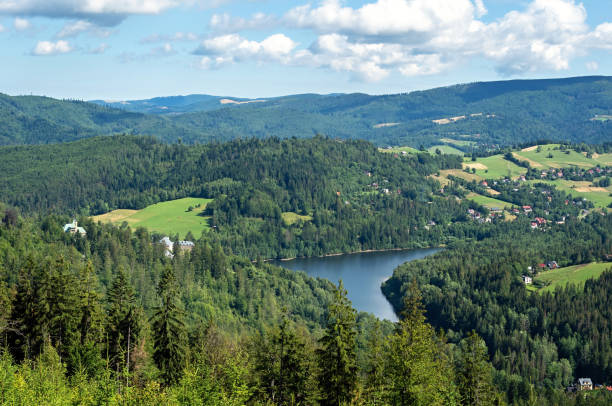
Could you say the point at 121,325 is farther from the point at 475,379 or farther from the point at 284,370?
the point at 475,379

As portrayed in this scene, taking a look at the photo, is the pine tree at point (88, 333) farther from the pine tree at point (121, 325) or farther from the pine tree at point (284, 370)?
the pine tree at point (284, 370)

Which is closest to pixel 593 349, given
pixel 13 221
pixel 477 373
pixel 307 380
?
pixel 477 373

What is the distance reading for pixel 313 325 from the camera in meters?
111

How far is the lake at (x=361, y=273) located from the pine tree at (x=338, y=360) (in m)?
85.9

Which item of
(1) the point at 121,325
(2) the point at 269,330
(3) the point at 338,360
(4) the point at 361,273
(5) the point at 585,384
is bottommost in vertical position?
(4) the point at 361,273

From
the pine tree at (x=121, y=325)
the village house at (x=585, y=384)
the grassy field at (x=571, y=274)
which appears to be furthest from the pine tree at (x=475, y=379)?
the grassy field at (x=571, y=274)

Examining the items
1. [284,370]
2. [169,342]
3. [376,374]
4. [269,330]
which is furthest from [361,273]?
[376,374]

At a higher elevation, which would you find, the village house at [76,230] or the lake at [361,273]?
the village house at [76,230]

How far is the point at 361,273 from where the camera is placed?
171 m

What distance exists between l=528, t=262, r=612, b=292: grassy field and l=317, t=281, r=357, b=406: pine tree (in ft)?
318

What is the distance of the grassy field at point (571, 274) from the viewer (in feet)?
419

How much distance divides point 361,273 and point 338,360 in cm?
13317

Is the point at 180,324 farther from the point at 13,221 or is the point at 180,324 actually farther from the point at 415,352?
the point at 13,221

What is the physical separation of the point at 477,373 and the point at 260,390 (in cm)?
1516
